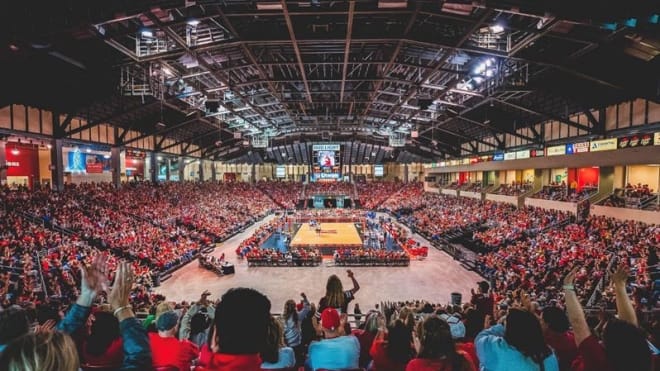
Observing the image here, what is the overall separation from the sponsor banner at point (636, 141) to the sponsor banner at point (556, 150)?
4416 mm

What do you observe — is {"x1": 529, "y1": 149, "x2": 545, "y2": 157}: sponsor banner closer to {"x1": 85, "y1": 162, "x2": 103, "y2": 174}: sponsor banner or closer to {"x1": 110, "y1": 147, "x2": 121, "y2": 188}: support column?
{"x1": 110, "y1": 147, "x2": 121, "y2": 188}: support column

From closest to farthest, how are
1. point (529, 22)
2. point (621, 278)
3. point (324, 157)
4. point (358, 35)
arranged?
point (621, 278) → point (529, 22) → point (358, 35) → point (324, 157)

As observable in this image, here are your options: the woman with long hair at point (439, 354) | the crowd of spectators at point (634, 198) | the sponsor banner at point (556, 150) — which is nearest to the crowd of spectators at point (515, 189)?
the sponsor banner at point (556, 150)

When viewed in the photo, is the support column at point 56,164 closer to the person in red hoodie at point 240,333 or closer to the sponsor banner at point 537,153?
the person in red hoodie at point 240,333

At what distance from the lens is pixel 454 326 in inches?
162

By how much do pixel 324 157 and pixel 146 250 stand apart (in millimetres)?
20806

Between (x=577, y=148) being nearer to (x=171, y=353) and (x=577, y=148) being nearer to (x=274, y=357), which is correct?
(x=274, y=357)

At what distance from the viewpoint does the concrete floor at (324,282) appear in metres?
14.7

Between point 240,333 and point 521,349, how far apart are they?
5.94 feet

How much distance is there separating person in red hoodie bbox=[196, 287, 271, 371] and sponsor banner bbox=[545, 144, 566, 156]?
82.4ft

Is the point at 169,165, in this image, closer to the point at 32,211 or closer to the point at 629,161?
the point at 32,211

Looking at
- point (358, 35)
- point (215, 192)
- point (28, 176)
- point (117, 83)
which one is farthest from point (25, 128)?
point (215, 192)

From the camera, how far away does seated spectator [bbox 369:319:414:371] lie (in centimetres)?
285

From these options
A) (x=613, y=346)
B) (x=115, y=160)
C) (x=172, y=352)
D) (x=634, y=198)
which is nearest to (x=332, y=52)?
(x=172, y=352)
